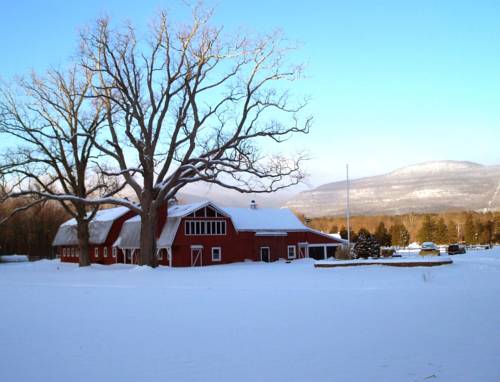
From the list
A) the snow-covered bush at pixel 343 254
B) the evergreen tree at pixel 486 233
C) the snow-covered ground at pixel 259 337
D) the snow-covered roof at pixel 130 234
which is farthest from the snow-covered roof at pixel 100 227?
the evergreen tree at pixel 486 233

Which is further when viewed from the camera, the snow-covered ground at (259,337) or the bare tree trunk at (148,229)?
the bare tree trunk at (148,229)

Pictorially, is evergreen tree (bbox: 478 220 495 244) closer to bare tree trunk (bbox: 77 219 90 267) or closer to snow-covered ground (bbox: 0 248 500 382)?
bare tree trunk (bbox: 77 219 90 267)

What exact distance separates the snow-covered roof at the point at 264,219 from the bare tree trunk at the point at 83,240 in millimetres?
13324

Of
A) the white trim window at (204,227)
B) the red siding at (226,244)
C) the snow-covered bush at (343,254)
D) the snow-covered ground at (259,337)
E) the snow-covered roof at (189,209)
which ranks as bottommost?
the snow-covered ground at (259,337)

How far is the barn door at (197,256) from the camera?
48.7 meters

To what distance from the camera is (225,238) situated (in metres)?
50.5

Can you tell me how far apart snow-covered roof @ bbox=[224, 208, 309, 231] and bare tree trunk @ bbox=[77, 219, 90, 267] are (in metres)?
13.3

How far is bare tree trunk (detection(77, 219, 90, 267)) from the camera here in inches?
1793

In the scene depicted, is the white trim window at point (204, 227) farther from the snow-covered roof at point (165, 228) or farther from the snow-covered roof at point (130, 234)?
the snow-covered roof at point (130, 234)

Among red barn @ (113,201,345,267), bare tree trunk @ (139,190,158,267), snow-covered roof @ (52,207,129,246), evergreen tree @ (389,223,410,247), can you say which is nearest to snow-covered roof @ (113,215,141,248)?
red barn @ (113,201,345,267)

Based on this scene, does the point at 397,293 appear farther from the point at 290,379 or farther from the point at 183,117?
the point at 183,117

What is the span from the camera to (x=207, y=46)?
116 feet

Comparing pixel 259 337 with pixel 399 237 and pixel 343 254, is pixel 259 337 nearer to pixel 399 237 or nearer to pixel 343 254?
pixel 343 254

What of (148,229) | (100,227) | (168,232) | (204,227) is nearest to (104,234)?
(100,227)
